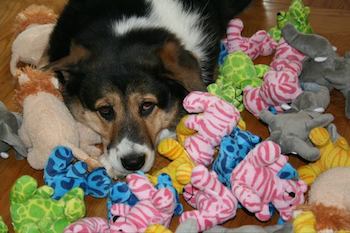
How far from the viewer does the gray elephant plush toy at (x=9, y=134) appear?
2012 millimetres

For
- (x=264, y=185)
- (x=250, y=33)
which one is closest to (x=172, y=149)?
(x=264, y=185)

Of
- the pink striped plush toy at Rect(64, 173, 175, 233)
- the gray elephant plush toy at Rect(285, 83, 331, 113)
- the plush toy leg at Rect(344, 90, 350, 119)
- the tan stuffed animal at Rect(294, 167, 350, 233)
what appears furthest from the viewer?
the plush toy leg at Rect(344, 90, 350, 119)

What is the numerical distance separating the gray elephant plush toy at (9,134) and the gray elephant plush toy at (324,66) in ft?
3.78

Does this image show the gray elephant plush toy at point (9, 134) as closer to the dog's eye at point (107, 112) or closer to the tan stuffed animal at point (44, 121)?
the tan stuffed animal at point (44, 121)

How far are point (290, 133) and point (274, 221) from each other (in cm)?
30

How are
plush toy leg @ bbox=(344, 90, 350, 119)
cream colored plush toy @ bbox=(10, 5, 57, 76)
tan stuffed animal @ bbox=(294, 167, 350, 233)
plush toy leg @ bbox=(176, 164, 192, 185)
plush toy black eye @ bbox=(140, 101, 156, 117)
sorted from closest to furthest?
1. tan stuffed animal @ bbox=(294, 167, 350, 233)
2. plush toy leg @ bbox=(176, 164, 192, 185)
3. plush toy black eye @ bbox=(140, 101, 156, 117)
4. plush toy leg @ bbox=(344, 90, 350, 119)
5. cream colored plush toy @ bbox=(10, 5, 57, 76)

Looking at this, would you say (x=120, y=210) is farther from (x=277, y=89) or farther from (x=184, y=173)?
(x=277, y=89)

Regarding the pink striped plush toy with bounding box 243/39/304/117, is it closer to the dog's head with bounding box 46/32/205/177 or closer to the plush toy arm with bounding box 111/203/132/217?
the dog's head with bounding box 46/32/205/177

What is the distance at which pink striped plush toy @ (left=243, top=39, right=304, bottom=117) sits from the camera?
6.87ft

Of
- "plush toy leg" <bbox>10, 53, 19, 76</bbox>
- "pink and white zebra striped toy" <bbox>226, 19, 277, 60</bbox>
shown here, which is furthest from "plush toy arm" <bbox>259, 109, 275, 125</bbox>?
"plush toy leg" <bbox>10, 53, 19, 76</bbox>

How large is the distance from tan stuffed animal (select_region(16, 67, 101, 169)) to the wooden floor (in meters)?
0.13

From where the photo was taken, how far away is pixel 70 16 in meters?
2.27

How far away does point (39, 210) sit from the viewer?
1679 mm

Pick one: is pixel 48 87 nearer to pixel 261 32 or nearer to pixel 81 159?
pixel 81 159
